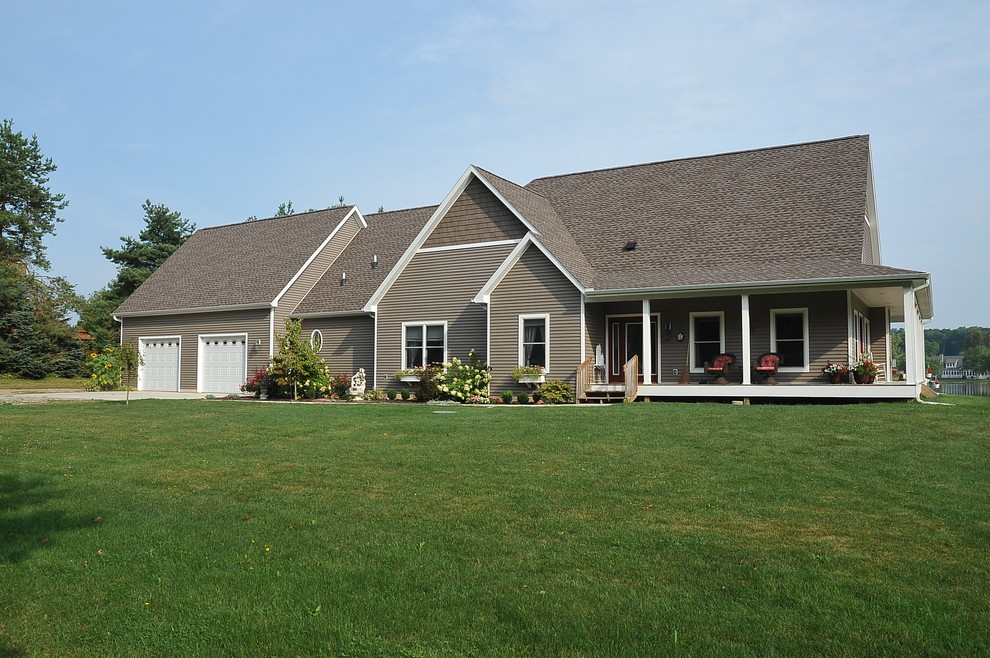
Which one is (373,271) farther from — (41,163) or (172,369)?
(41,163)

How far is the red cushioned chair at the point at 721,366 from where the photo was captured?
2027 cm

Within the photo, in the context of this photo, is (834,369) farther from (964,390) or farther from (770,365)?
(964,390)

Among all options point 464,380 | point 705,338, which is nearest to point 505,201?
point 464,380

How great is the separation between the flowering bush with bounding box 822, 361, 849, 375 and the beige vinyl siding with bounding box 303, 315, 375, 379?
538 inches

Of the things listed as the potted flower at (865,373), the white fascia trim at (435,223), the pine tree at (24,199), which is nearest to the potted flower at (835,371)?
the potted flower at (865,373)

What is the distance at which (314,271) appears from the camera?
94.0ft

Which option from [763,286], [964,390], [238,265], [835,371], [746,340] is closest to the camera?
[763,286]

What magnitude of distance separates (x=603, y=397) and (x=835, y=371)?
19.8ft

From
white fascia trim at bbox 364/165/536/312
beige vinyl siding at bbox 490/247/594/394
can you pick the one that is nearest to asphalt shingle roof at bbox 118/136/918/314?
white fascia trim at bbox 364/165/536/312

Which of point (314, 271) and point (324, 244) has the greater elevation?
point (324, 244)

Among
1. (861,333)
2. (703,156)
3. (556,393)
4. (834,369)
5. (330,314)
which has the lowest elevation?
(556,393)

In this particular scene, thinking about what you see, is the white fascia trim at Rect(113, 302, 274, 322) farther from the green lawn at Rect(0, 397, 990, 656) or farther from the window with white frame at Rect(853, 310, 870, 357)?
the window with white frame at Rect(853, 310, 870, 357)

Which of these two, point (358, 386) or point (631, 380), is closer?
point (631, 380)

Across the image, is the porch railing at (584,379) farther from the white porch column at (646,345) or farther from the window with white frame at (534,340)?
the white porch column at (646,345)
